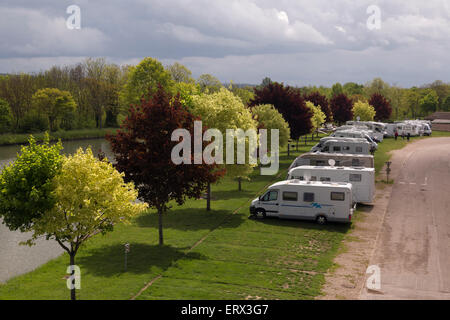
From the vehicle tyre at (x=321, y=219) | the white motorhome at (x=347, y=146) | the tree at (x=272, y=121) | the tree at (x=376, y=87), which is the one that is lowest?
the vehicle tyre at (x=321, y=219)

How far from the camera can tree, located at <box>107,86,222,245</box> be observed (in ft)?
69.5

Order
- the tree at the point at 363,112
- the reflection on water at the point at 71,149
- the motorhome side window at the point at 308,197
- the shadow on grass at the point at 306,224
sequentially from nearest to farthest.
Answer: the shadow on grass at the point at 306,224 < the motorhome side window at the point at 308,197 < the reflection on water at the point at 71,149 < the tree at the point at 363,112

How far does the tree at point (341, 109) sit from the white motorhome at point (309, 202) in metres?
73.3

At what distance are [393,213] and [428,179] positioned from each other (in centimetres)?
1363

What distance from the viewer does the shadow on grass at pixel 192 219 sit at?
26716mm

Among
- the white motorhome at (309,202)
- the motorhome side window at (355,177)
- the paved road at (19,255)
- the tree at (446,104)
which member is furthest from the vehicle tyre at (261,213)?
the tree at (446,104)

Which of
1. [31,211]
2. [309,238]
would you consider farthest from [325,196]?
[31,211]

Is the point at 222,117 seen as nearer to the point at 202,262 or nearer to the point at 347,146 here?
the point at 202,262

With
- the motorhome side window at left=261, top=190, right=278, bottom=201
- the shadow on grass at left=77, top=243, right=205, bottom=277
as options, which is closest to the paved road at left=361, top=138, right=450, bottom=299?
the motorhome side window at left=261, top=190, right=278, bottom=201

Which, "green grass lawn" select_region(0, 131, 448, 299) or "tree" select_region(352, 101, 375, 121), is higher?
"tree" select_region(352, 101, 375, 121)

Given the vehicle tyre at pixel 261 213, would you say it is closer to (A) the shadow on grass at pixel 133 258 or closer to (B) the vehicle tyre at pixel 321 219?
(B) the vehicle tyre at pixel 321 219

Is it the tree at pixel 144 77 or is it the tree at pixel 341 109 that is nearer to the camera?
the tree at pixel 144 77

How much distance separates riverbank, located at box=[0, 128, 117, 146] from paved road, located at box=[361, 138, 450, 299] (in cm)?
5404

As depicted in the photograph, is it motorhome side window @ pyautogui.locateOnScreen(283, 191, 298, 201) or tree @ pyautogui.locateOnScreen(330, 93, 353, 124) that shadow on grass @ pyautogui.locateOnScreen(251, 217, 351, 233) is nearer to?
motorhome side window @ pyautogui.locateOnScreen(283, 191, 298, 201)
